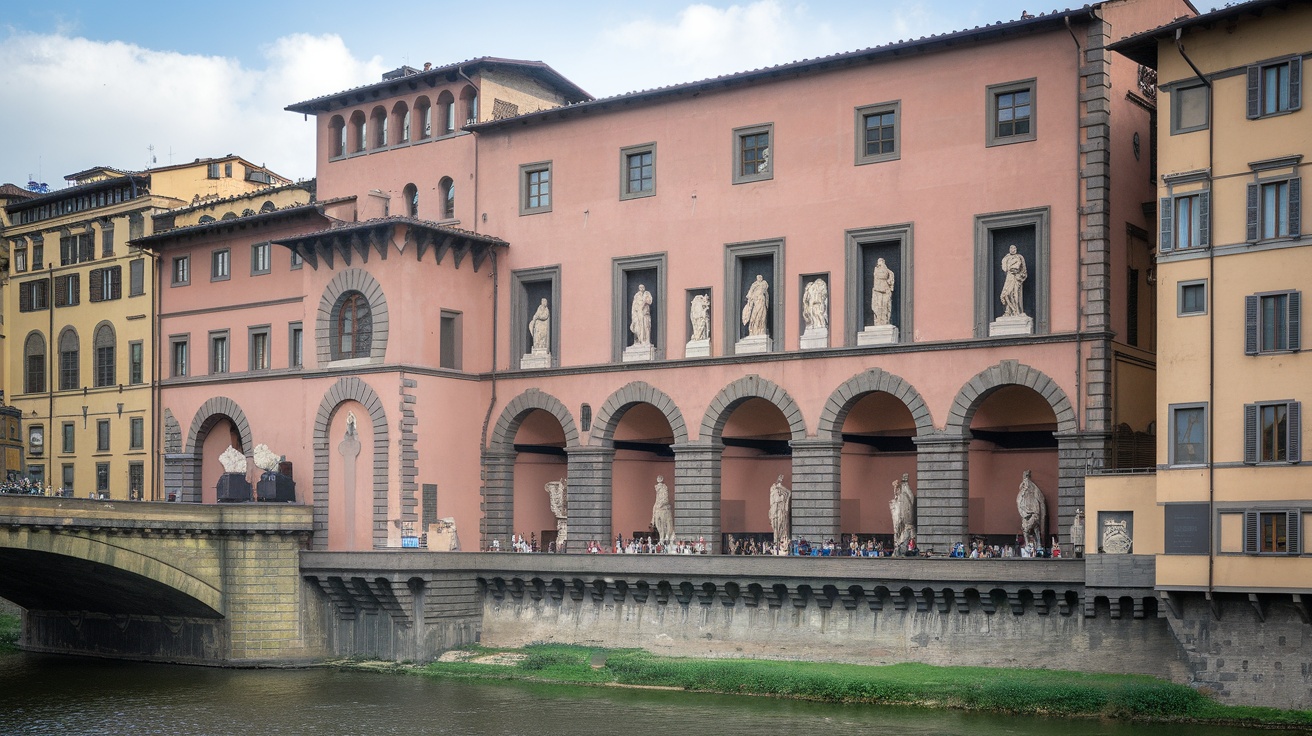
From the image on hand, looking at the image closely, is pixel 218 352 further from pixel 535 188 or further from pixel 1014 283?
pixel 1014 283

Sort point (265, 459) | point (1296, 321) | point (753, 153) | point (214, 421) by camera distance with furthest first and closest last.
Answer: point (214, 421) < point (265, 459) < point (753, 153) < point (1296, 321)

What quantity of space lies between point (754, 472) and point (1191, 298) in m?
21.1

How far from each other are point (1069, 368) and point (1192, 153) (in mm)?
7645

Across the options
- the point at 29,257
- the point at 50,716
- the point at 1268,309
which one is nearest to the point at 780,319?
the point at 1268,309

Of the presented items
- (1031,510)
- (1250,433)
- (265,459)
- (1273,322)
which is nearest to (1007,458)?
(1031,510)

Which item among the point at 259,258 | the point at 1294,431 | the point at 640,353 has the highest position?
the point at 259,258

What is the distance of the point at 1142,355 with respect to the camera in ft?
161

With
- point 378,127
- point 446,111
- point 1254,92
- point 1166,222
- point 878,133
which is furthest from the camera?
point 378,127

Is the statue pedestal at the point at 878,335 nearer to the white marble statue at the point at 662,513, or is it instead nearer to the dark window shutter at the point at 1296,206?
the white marble statue at the point at 662,513

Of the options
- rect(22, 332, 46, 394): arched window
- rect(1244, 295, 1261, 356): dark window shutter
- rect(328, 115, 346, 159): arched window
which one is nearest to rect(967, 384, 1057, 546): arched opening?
rect(1244, 295, 1261, 356): dark window shutter

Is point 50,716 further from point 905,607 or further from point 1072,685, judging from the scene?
point 1072,685

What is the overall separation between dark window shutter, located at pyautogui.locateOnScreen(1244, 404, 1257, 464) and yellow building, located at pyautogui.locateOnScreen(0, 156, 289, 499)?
45019 mm

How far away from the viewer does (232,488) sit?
59500 mm

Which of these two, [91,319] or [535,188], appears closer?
[535,188]
